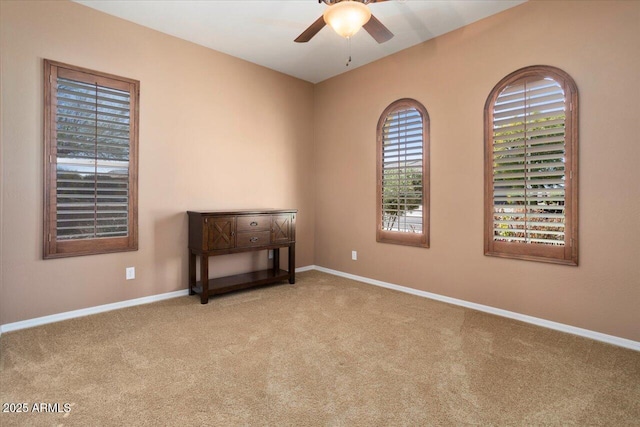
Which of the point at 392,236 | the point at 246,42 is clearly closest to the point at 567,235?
the point at 392,236

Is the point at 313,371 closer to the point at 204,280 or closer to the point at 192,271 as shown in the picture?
the point at 204,280

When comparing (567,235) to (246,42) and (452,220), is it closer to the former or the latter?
(452,220)

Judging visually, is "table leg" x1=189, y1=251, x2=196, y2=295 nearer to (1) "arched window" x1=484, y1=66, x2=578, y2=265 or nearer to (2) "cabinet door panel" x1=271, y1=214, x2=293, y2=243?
(2) "cabinet door panel" x1=271, y1=214, x2=293, y2=243

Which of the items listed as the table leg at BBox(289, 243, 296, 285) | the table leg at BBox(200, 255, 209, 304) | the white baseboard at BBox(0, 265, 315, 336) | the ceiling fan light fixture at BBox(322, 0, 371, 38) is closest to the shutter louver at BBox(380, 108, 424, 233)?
the table leg at BBox(289, 243, 296, 285)

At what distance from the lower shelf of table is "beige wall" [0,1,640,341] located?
8.4 inches

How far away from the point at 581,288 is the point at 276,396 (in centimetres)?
261

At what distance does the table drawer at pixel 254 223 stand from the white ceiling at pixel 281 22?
1987 mm

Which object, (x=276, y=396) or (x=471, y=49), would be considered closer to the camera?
(x=276, y=396)

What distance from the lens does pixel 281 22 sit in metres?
3.41

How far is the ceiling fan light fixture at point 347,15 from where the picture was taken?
86.9 inches

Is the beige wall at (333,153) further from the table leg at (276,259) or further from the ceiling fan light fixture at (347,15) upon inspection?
the ceiling fan light fixture at (347,15)

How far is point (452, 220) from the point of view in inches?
143

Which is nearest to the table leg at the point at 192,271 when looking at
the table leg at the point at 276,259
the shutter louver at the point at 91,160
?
the shutter louver at the point at 91,160

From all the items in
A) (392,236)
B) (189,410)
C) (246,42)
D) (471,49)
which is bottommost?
(189,410)
